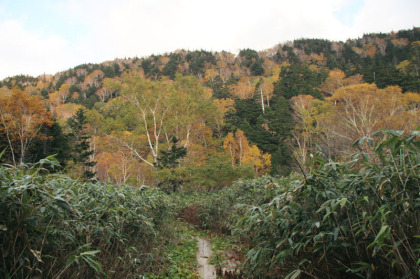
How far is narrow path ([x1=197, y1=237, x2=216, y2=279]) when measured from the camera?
4.16 meters

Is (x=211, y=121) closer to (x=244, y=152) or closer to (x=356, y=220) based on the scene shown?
(x=244, y=152)

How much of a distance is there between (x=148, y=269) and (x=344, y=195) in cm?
286

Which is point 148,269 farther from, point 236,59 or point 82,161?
point 236,59

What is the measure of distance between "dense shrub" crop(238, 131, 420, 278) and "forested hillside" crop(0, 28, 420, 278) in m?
0.01

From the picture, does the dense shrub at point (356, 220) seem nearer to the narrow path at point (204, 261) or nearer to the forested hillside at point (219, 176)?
the forested hillside at point (219, 176)

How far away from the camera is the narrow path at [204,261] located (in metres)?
4.16

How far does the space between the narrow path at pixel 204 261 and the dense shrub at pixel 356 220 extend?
71.1 inches

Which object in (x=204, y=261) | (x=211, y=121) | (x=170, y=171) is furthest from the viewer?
(x=211, y=121)

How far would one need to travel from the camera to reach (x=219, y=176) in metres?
15.1

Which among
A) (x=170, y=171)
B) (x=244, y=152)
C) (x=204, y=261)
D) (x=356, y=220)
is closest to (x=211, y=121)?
(x=244, y=152)

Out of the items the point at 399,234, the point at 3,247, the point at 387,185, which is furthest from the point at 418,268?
the point at 3,247

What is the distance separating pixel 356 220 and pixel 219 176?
43.5ft

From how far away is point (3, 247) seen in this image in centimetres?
164

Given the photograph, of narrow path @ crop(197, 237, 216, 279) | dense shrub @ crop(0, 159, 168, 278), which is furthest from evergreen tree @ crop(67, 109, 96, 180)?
dense shrub @ crop(0, 159, 168, 278)
